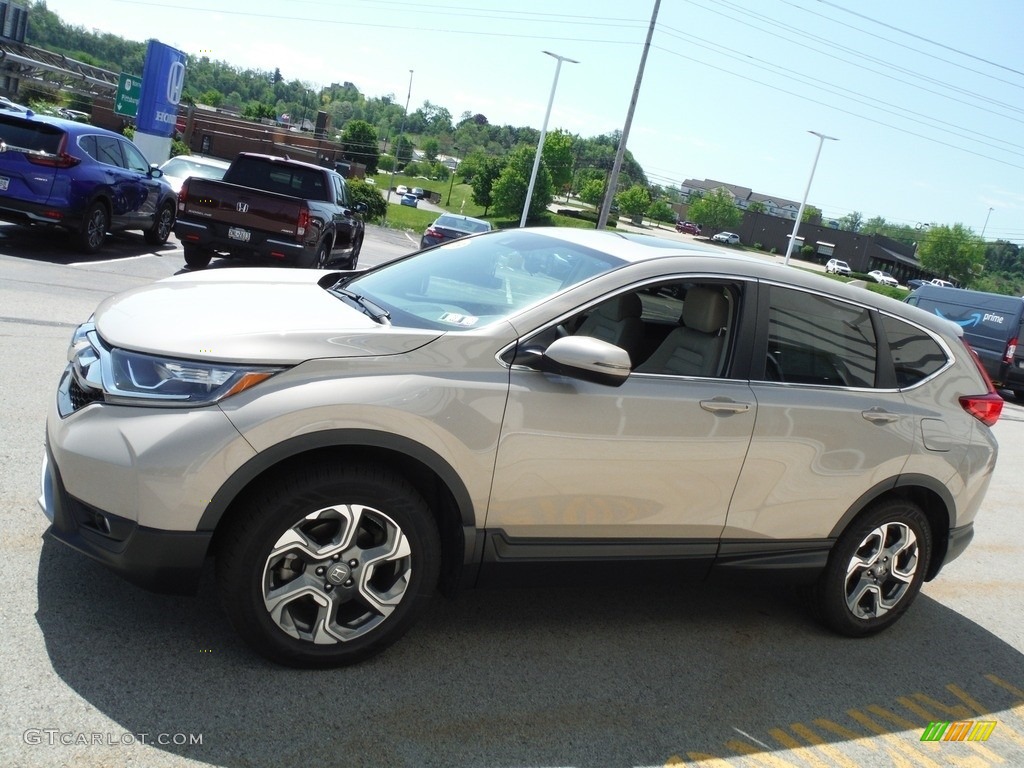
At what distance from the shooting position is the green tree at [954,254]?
5458 inches

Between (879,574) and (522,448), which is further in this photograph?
(879,574)

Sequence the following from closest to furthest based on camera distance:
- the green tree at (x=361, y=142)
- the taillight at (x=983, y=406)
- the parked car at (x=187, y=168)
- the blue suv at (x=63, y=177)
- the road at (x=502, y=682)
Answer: the road at (x=502, y=682) → the taillight at (x=983, y=406) → the blue suv at (x=63, y=177) → the parked car at (x=187, y=168) → the green tree at (x=361, y=142)

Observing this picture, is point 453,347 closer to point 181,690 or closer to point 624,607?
point 181,690

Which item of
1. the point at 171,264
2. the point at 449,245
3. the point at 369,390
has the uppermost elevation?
the point at 449,245

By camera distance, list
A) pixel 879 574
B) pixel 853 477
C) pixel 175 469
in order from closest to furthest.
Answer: pixel 175 469
pixel 853 477
pixel 879 574

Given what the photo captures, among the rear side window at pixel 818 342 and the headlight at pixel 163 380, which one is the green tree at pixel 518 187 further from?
the headlight at pixel 163 380

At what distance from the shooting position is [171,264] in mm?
14391

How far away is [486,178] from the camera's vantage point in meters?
132

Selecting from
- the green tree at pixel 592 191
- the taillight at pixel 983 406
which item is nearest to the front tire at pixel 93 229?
the taillight at pixel 983 406

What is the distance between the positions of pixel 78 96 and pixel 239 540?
119 m

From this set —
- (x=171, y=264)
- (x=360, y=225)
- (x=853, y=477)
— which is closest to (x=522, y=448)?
(x=853, y=477)

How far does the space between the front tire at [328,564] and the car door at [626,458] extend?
0.37 metres

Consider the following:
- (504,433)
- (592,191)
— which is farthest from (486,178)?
(504,433)

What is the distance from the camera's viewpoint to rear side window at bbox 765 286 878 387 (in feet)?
14.4
